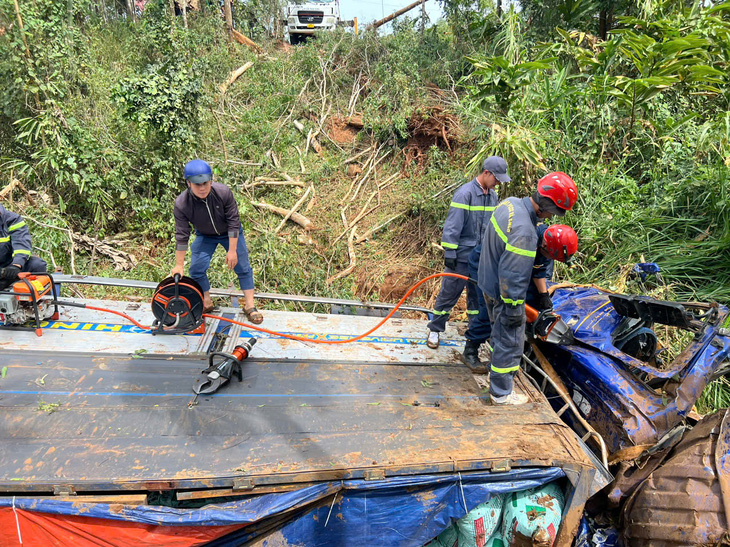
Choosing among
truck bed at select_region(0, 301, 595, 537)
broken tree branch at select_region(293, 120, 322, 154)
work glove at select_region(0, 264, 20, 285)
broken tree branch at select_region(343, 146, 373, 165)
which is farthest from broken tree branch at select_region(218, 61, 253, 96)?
truck bed at select_region(0, 301, 595, 537)

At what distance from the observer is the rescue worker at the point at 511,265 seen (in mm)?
2852

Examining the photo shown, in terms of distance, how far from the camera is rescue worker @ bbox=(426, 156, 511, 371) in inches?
147

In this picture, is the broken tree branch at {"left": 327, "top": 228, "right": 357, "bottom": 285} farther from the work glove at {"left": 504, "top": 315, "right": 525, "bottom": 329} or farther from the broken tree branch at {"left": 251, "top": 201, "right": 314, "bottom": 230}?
the work glove at {"left": 504, "top": 315, "right": 525, "bottom": 329}

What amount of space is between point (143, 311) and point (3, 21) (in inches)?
199

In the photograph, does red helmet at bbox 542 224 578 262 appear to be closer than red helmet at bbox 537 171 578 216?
No

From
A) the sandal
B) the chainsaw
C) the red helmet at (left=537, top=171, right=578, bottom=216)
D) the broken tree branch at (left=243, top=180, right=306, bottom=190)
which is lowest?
the sandal

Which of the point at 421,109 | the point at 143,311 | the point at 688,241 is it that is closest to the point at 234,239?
the point at 143,311

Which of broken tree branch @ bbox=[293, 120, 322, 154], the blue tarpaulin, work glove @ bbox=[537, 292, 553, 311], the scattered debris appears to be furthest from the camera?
broken tree branch @ bbox=[293, 120, 322, 154]

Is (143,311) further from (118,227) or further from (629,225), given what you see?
(629,225)

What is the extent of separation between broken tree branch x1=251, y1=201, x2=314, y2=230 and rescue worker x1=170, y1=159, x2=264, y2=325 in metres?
2.69

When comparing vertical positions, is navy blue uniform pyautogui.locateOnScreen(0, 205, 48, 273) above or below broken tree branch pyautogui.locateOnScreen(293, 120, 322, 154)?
below

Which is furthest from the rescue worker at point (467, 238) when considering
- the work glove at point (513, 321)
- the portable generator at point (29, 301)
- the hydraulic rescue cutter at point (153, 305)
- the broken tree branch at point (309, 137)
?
the broken tree branch at point (309, 137)

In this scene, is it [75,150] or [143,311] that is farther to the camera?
[75,150]

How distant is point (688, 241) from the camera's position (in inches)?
180
